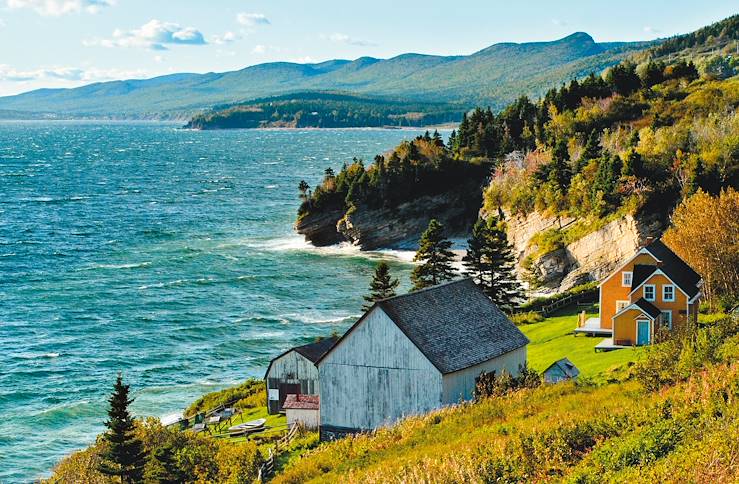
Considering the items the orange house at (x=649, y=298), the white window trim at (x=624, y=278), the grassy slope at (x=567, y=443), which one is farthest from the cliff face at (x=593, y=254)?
the grassy slope at (x=567, y=443)

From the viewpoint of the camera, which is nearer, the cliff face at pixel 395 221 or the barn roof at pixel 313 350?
the barn roof at pixel 313 350

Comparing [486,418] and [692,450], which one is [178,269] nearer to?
[486,418]

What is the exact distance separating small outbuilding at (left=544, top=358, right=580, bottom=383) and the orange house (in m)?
7.90

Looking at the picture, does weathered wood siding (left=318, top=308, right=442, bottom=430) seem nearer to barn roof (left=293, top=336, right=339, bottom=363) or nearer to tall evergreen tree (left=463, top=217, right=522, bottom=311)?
barn roof (left=293, top=336, right=339, bottom=363)

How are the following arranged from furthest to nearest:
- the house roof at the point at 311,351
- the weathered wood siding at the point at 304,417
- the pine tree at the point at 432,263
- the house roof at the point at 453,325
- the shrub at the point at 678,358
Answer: the pine tree at the point at 432,263
the house roof at the point at 311,351
the weathered wood siding at the point at 304,417
the house roof at the point at 453,325
the shrub at the point at 678,358

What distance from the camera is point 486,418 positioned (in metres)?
26.8

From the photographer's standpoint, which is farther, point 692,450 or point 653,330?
point 653,330

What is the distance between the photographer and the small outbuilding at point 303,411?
125 ft

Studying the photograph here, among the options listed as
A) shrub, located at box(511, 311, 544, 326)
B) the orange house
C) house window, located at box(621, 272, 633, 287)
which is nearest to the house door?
the orange house

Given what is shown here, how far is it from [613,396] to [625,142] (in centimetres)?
5819

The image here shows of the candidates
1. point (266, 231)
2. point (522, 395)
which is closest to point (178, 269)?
point (266, 231)

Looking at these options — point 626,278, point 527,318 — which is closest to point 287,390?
point 527,318

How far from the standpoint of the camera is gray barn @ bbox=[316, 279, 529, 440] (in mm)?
33500

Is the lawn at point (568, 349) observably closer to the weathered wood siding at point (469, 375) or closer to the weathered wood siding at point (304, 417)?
the weathered wood siding at point (469, 375)
